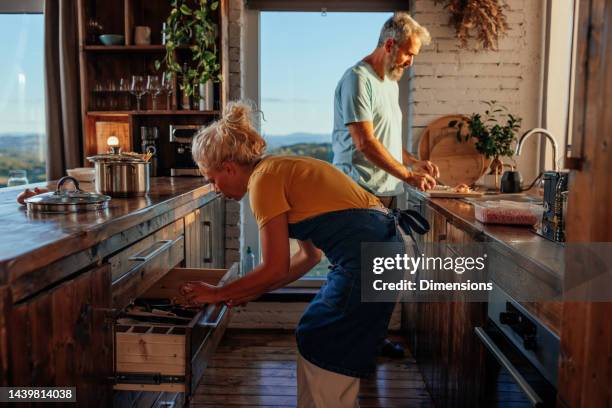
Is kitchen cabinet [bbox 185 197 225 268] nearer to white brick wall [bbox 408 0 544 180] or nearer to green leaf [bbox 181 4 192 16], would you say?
green leaf [bbox 181 4 192 16]

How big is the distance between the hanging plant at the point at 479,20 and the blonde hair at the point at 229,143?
7.66 feet

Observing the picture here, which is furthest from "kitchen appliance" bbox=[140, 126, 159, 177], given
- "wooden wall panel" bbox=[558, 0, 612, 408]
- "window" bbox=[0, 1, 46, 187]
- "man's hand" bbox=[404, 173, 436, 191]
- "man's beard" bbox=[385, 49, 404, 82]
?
"wooden wall panel" bbox=[558, 0, 612, 408]

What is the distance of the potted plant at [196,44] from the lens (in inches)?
136

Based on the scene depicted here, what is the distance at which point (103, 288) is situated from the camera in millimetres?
1511

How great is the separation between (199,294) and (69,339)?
455 millimetres

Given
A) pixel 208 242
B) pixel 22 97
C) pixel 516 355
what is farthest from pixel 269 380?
pixel 22 97

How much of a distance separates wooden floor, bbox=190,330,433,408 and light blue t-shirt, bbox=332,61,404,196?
39.6 inches

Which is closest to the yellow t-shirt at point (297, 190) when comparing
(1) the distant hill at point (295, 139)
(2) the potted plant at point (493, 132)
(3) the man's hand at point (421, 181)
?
(3) the man's hand at point (421, 181)

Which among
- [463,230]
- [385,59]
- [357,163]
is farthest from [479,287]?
[385,59]

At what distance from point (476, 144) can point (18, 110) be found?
3.09 meters

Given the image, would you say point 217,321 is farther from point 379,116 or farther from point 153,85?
point 153,85

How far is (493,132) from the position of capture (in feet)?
11.7

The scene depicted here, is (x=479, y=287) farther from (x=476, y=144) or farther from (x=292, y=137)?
(x=292, y=137)

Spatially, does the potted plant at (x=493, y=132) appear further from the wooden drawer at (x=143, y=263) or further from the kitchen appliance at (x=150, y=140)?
the wooden drawer at (x=143, y=263)
